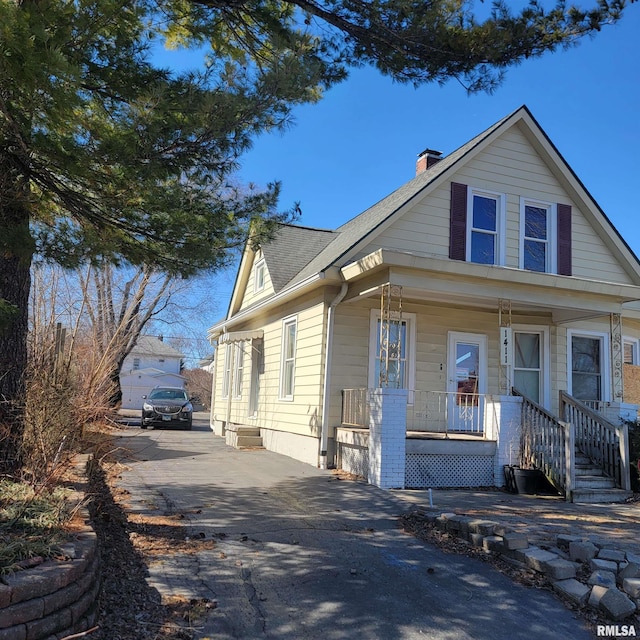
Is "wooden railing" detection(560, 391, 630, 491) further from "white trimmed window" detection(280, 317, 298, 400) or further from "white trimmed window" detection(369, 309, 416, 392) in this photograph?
"white trimmed window" detection(280, 317, 298, 400)

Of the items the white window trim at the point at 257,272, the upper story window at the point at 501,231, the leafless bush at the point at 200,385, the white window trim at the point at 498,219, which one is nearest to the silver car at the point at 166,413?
the white window trim at the point at 257,272

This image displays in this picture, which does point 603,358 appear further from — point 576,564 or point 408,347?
point 576,564

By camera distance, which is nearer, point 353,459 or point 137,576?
point 137,576

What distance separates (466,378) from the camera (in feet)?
38.5

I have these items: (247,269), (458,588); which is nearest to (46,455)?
(458,588)

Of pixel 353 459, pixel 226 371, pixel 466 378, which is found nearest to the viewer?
pixel 353 459

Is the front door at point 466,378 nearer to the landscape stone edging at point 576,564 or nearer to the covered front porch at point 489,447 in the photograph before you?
the covered front porch at point 489,447

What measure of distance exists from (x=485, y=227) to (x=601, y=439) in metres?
4.75

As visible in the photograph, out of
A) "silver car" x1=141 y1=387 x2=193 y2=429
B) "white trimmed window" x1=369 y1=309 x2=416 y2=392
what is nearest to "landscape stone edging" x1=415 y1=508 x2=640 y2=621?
"white trimmed window" x1=369 y1=309 x2=416 y2=392

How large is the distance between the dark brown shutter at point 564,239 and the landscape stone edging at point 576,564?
7811 mm

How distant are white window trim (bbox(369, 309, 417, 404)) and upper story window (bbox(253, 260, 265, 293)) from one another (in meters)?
5.42

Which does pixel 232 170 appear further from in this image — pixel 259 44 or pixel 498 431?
pixel 498 431

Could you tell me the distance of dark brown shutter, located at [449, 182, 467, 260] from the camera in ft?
37.6

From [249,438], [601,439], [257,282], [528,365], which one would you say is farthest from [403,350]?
[257,282]
